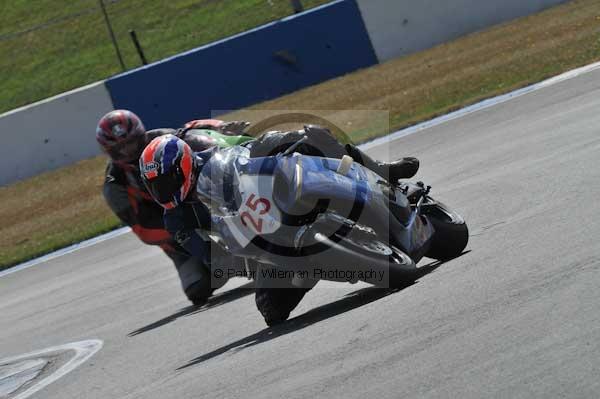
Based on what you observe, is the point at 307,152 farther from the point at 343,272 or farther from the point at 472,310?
the point at 472,310

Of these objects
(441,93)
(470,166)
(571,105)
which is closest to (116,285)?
(470,166)

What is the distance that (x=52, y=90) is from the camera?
2156cm

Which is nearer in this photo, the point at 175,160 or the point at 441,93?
the point at 175,160

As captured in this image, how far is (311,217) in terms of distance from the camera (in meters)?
6.27

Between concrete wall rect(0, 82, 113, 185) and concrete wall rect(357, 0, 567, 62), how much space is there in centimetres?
466

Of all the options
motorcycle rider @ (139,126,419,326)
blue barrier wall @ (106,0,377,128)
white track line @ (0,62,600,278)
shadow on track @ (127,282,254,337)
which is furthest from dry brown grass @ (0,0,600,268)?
motorcycle rider @ (139,126,419,326)

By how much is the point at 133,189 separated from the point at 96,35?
13.6 metres

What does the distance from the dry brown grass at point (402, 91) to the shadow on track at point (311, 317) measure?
8.14 metres

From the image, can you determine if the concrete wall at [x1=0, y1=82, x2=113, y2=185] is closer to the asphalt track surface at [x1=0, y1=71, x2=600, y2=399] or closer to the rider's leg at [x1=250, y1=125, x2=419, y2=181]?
the asphalt track surface at [x1=0, y1=71, x2=600, y2=399]

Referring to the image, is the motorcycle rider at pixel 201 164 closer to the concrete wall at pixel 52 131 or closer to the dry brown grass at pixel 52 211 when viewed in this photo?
the dry brown grass at pixel 52 211

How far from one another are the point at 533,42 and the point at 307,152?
12079 millimetres

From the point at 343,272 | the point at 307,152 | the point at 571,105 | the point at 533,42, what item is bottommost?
the point at 533,42

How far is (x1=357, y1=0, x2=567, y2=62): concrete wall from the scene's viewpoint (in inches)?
771

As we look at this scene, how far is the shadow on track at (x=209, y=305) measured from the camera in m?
8.52
